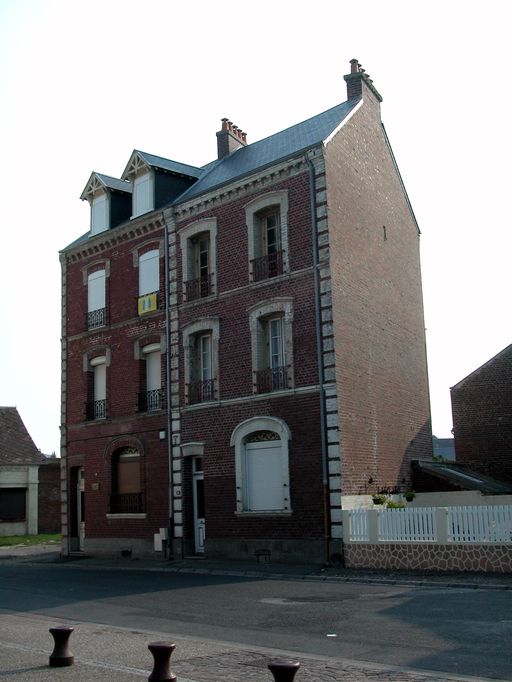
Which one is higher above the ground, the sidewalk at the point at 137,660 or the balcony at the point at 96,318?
the balcony at the point at 96,318

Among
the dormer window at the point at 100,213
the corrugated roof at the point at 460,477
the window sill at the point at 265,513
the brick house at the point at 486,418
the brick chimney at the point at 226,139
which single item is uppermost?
the brick chimney at the point at 226,139

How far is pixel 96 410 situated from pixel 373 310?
9.96m

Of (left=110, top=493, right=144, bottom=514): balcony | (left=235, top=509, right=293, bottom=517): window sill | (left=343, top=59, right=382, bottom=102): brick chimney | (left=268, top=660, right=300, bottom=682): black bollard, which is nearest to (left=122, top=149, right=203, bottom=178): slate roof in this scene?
(left=343, top=59, right=382, bottom=102): brick chimney

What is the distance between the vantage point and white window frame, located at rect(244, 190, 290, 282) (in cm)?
2156

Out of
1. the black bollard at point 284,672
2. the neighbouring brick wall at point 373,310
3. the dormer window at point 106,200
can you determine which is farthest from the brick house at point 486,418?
the black bollard at point 284,672

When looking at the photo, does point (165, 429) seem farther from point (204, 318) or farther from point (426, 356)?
point (426, 356)

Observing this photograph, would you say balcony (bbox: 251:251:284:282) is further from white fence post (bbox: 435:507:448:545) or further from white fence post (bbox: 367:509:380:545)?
white fence post (bbox: 435:507:448:545)

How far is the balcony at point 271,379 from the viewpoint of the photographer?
21.0 metres

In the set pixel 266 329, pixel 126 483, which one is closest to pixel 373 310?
pixel 266 329

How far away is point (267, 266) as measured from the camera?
2197 cm

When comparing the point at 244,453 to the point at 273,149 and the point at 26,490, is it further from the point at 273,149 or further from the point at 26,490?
the point at 26,490

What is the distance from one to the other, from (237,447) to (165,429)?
3120 mm

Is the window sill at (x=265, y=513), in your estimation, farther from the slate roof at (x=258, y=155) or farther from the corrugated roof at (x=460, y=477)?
the slate roof at (x=258, y=155)

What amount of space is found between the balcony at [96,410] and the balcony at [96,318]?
8.38ft
